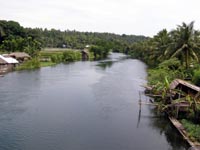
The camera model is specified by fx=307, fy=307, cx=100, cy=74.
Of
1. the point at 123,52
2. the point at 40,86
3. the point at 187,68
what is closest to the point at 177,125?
the point at 187,68

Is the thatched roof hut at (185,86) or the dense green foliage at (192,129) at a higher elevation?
the thatched roof hut at (185,86)

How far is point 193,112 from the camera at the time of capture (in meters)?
23.0

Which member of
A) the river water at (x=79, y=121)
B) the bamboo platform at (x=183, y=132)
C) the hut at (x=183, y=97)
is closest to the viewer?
the bamboo platform at (x=183, y=132)

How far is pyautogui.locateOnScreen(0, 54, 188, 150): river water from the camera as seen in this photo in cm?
2009

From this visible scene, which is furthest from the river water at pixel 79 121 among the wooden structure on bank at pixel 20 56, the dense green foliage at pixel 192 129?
the wooden structure on bank at pixel 20 56

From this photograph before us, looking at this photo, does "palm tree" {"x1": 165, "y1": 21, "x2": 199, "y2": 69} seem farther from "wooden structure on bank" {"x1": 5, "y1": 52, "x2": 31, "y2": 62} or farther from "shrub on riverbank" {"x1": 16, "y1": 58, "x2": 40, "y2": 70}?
"wooden structure on bank" {"x1": 5, "y1": 52, "x2": 31, "y2": 62}

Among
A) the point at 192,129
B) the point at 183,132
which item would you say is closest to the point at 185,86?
the point at 183,132

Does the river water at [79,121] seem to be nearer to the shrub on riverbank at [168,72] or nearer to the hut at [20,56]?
the shrub on riverbank at [168,72]

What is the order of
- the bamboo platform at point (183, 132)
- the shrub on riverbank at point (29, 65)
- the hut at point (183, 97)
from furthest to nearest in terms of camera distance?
1. the shrub on riverbank at point (29, 65)
2. the hut at point (183, 97)
3. the bamboo platform at point (183, 132)

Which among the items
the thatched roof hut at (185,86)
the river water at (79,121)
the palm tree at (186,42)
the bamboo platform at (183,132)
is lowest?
the river water at (79,121)

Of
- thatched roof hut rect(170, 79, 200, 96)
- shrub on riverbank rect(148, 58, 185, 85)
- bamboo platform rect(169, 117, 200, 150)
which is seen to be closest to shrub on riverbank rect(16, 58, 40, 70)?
shrub on riverbank rect(148, 58, 185, 85)

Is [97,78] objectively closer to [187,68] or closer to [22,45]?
[187,68]

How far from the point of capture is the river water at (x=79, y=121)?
2009cm

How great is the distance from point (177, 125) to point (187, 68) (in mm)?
17802
